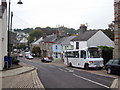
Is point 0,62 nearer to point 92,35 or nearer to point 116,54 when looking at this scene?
point 116,54

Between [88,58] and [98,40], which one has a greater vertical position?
[98,40]

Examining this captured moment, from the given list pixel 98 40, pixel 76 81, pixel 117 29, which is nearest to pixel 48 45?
pixel 98 40

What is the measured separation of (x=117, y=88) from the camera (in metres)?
11.0

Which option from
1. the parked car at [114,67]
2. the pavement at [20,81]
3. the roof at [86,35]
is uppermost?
the roof at [86,35]

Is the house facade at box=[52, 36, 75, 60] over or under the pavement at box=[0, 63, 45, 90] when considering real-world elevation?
over

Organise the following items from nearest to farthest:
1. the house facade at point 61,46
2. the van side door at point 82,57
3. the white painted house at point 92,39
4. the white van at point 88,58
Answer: the white van at point 88,58
the van side door at point 82,57
the white painted house at point 92,39
the house facade at point 61,46

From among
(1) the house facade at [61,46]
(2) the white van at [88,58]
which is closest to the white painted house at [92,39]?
(1) the house facade at [61,46]

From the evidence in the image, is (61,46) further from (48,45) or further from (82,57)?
(82,57)

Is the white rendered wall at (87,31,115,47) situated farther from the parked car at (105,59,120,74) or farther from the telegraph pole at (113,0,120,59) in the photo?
the parked car at (105,59,120,74)

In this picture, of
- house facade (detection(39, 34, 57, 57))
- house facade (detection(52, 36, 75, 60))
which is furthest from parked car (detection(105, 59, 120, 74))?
house facade (detection(39, 34, 57, 57))

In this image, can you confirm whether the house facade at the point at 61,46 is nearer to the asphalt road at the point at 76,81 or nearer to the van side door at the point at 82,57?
the van side door at the point at 82,57

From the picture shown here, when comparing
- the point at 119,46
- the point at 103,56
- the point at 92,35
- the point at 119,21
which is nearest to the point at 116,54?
the point at 119,46

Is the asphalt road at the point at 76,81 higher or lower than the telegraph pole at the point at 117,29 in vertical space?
lower

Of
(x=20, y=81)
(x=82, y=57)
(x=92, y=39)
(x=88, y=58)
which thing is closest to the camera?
→ (x=20, y=81)
